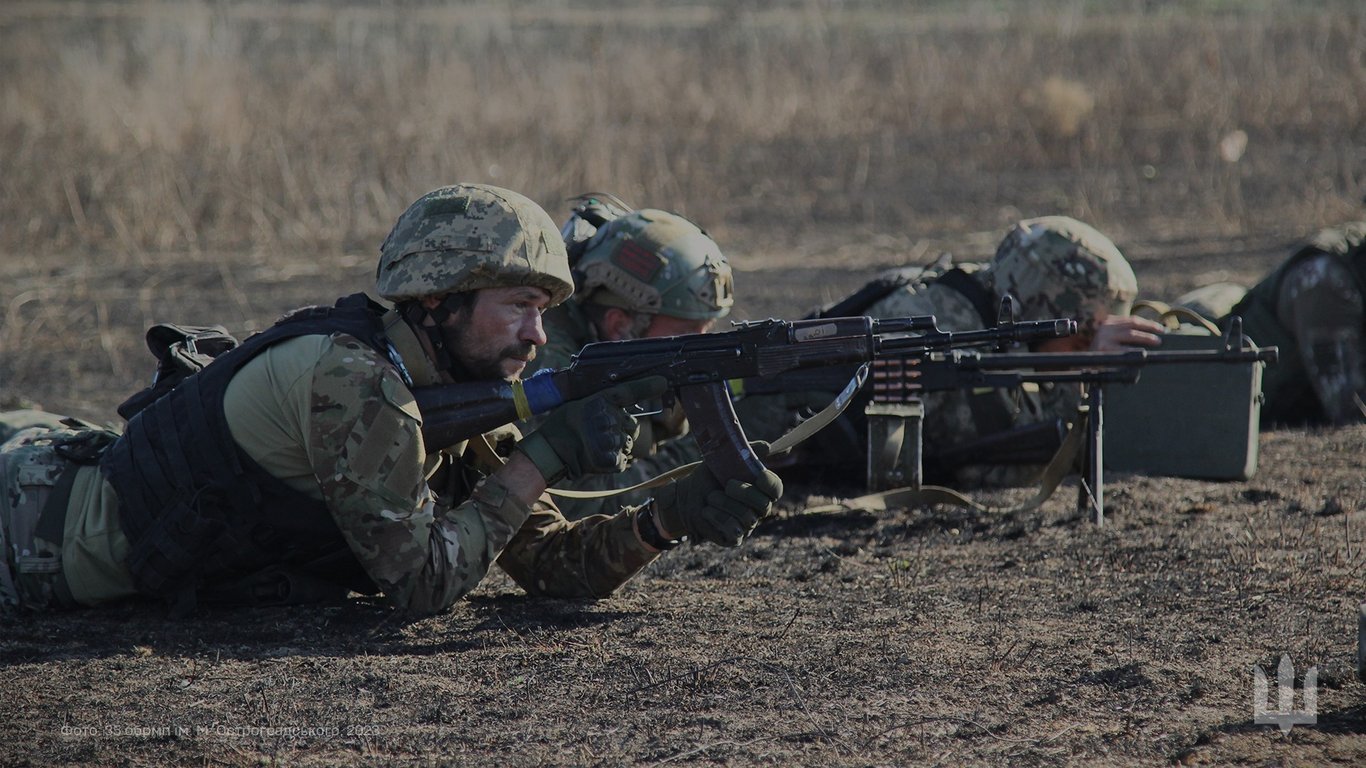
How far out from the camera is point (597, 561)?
4.49 metres

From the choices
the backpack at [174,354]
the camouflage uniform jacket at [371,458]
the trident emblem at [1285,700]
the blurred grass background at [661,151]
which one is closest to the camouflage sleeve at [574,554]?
the camouflage uniform jacket at [371,458]

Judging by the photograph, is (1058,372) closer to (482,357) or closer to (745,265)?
(482,357)

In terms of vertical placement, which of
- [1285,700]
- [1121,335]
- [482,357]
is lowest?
[1285,700]

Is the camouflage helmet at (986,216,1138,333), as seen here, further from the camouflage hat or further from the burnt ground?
the camouflage hat

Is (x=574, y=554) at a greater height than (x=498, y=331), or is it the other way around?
(x=498, y=331)

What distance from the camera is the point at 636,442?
568 centimetres

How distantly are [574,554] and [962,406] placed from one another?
2383 mm

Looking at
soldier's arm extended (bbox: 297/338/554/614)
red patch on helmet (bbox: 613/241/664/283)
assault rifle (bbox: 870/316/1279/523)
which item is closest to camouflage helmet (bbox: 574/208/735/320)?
red patch on helmet (bbox: 613/241/664/283)

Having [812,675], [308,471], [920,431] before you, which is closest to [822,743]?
[812,675]

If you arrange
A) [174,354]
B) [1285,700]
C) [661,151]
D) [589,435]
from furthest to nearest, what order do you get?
[661,151], [174,354], [589,435], [1285,700]

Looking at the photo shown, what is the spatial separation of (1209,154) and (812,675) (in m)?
11.4

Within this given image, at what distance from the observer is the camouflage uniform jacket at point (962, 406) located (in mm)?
6223

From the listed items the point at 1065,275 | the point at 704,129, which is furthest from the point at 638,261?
the point at 704,129

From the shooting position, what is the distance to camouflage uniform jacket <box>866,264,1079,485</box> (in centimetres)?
622
